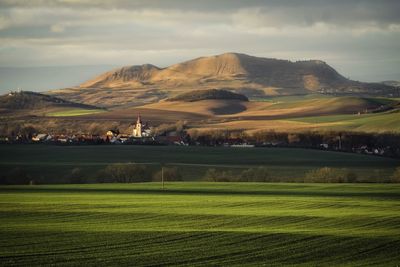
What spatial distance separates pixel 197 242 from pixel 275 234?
370cm

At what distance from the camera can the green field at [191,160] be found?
254 feet

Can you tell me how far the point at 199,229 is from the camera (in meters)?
33.8

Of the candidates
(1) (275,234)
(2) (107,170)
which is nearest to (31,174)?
(2) (107,170)

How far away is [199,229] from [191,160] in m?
55.8

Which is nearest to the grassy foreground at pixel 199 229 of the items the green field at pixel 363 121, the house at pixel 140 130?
the green field at pixel 363 121

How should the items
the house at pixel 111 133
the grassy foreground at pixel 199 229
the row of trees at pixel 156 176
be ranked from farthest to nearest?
the house at pixel 111 133
the row of trees at pixel 156 176
the grassy foreground at pixel 199 229

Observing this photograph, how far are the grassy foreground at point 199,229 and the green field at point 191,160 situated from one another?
21267mm

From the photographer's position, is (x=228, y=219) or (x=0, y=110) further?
(x=0, y=110)

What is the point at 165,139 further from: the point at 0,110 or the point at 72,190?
the point at 0,110

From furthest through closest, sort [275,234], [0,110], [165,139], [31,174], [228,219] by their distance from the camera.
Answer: [0,110] → [165,139] → [31,174] → [228,219] → [275,234]

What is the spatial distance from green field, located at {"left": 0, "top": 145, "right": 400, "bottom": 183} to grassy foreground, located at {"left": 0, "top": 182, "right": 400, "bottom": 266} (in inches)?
837

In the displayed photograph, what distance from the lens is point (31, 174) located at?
7494cm

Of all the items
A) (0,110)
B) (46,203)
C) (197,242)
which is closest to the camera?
(197,242)

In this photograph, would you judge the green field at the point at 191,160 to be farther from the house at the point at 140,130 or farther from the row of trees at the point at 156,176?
the house at the point at 140,130
